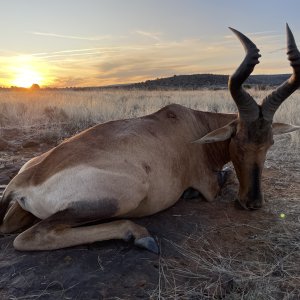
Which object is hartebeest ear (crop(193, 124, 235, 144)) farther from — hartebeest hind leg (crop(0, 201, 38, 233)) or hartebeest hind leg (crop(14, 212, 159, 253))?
hartebeest hind leg (crop(0, 201, 38, 233))

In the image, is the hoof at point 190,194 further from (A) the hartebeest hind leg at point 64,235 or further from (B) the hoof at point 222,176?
(A) the hartebeest hind leg at point 64,235

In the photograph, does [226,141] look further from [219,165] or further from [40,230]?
[40,230]

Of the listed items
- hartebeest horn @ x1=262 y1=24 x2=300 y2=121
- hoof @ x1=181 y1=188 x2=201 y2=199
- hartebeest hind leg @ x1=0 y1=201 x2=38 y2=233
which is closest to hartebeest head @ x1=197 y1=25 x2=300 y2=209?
hartebeest horn @ x1=262 y1=24 x2=300 y2=121

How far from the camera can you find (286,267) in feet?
12.5

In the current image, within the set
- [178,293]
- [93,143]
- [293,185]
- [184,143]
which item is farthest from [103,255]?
[293,185]

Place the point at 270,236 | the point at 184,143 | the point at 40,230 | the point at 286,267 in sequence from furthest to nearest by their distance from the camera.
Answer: the point at 184,143 < the point at 270,236 < the point at 40,230 < the point at 286,267

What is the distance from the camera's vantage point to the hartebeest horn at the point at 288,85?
4.72 meters

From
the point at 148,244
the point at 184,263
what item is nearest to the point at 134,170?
the point at 148,244

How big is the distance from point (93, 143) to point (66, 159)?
0.41 meters

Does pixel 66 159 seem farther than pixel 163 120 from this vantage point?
No

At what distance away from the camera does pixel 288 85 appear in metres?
5.07

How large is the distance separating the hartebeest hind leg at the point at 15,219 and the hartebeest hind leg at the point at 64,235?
0.76m

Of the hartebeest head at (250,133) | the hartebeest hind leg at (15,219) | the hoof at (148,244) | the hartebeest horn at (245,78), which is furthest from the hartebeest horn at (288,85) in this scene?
the hartebeest hind leg at (15,219)

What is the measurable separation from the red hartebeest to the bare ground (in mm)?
173
